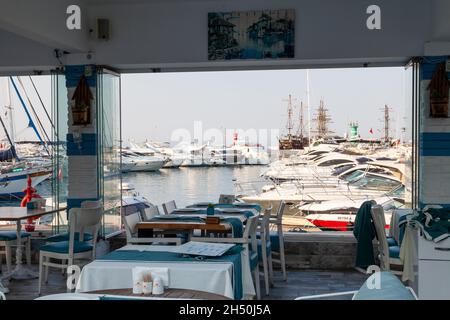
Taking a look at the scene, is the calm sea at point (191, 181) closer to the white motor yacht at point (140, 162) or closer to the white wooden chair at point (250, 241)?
the white motor yacht at point (140, 162)

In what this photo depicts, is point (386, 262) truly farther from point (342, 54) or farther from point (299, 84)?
point (299, 84)

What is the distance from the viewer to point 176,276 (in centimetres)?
355

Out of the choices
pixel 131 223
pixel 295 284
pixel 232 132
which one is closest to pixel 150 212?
pixel 131 223

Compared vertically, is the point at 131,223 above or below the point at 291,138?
below

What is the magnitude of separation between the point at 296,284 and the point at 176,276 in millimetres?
3476

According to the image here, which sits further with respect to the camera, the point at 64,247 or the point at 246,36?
the point at 246,36


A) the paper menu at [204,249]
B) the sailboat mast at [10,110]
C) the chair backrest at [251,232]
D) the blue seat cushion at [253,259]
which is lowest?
the blue seat cushion at [253,259]

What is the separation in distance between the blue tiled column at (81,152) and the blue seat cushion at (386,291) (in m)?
6.07

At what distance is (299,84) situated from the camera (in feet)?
29.0

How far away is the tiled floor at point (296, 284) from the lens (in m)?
6.36

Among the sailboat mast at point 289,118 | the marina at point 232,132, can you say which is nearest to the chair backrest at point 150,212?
the marina at point 232,132

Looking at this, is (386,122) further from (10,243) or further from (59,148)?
(10,243)

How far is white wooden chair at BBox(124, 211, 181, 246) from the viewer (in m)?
5.15
